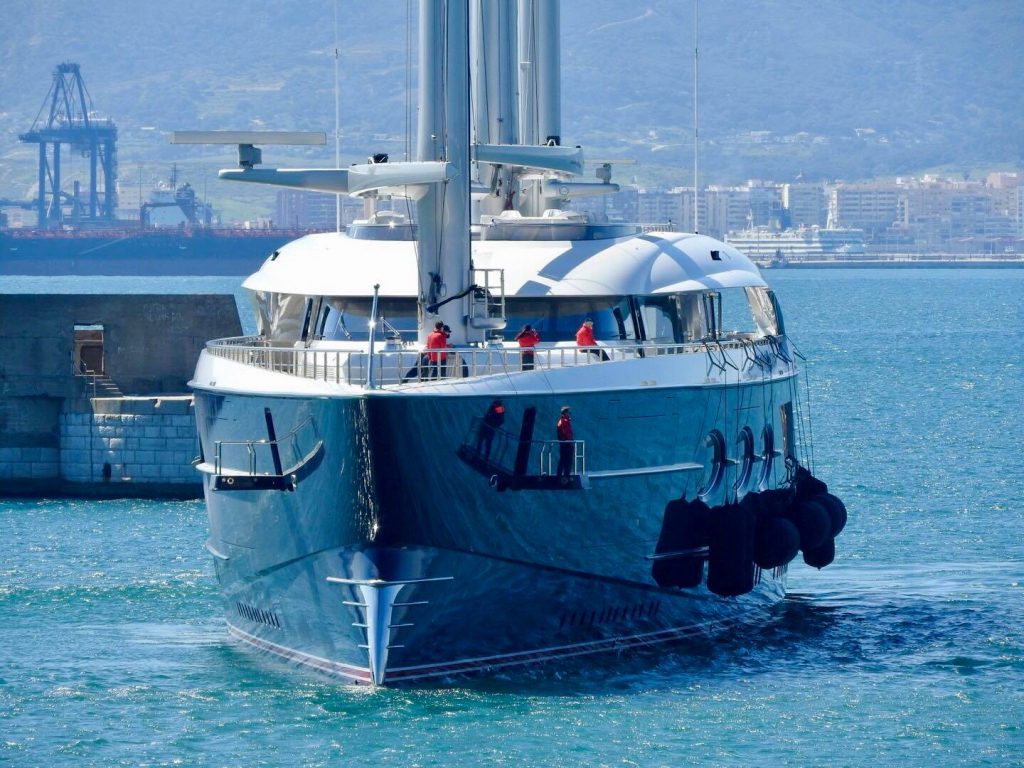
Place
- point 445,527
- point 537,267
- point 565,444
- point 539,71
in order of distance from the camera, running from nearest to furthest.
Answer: point 445,527 < point 565,444 < point 537,267 < point 539,71

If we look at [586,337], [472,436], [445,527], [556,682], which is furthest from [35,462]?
[472,436]

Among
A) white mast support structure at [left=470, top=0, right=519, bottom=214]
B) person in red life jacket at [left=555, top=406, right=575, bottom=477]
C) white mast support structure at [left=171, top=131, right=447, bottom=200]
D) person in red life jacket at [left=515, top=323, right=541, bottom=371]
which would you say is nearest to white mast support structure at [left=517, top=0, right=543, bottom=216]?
white mast support structure at [left=470, top=0, right=519, bottom=214]

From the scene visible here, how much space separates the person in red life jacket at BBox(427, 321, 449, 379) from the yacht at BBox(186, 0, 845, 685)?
9 centimetres

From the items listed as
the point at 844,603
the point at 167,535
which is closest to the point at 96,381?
the point at 167,535

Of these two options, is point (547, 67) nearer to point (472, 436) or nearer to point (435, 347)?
point (435, 347)

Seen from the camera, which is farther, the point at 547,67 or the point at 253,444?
the point at 547,67

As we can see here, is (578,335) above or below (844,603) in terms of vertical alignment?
above

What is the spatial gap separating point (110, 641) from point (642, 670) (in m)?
6.82

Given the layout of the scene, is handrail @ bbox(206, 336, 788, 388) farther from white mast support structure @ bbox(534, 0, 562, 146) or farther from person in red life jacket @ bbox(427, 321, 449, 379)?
white mast support structure @ bbox(534, 0, 562, 146)

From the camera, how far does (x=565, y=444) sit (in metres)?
22.4

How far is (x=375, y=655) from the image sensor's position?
2250 cm

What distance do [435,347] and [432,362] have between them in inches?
9.3

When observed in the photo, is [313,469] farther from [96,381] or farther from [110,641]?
[96,381]

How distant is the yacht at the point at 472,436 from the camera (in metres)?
A: 22.2
